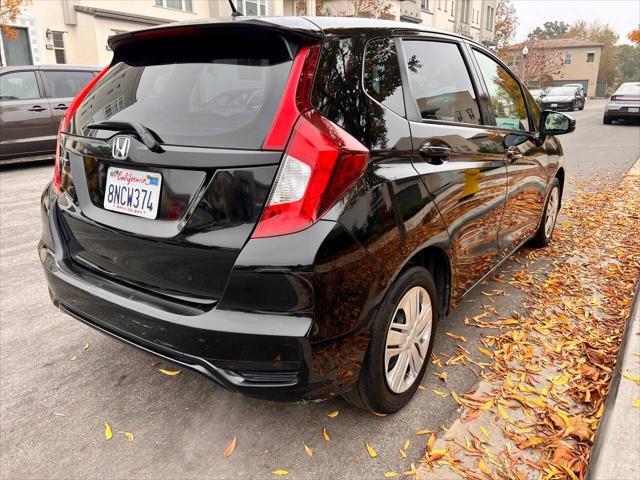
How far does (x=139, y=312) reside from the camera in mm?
2061

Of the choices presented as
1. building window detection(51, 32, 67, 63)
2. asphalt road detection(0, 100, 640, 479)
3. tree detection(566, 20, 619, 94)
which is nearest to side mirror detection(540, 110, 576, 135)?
asphalt road detection(0, 100, 640, 479)

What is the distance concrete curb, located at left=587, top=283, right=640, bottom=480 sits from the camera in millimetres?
1946

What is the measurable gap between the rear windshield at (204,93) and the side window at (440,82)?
81 cm

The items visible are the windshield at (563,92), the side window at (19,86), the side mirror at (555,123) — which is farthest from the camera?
the windshield at (563,92)

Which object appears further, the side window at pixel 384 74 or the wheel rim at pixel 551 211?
the wheel rim at pixel 551 211

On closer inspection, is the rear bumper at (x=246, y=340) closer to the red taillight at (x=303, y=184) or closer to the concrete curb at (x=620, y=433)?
the red taillight at (x=303, y=184)

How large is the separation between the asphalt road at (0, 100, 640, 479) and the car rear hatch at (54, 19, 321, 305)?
743 mm

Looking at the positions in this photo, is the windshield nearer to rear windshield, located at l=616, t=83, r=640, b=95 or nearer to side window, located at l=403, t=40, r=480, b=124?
rear windshield, located at l=616, t=83, r=640, b=95

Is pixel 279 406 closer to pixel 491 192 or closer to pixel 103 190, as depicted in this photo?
pixel 103 190

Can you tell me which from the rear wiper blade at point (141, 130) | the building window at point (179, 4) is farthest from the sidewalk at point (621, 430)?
the building window at point (179, 4)

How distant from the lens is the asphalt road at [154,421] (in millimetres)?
2189

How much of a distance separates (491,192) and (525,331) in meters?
0.95

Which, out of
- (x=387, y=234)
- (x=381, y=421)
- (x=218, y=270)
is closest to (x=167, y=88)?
(x=218, y=270)

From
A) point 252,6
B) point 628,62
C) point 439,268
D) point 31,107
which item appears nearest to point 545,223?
point 439,268
